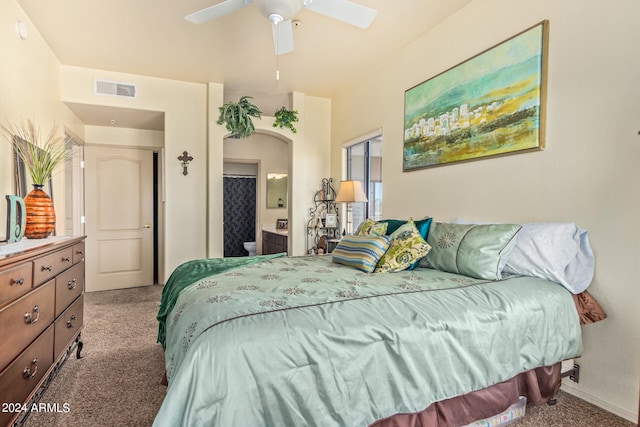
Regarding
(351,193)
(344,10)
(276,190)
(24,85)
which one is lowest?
(351,193)

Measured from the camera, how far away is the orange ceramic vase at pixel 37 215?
86.5 inches

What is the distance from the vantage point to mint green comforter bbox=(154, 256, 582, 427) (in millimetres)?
1142

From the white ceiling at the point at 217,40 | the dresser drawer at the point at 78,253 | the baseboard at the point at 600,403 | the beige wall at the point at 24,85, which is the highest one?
the white ceiling at the point at 217,40

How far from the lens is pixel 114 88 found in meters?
4.12

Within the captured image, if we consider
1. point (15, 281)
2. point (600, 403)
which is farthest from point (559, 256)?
point (15, 281)

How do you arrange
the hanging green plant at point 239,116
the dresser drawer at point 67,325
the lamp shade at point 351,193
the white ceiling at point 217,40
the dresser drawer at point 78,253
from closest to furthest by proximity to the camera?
1. the dresser drawer at point 67,325
2. the dresser drawer at point 78,253
3. the white ceiling at point 217,40
4. the hanging green plant at point 239,116
5. the lamp shade at point 351,193

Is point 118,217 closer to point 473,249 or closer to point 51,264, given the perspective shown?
point 51,264

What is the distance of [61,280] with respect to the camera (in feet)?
6.95

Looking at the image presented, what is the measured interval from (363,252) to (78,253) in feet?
6.76

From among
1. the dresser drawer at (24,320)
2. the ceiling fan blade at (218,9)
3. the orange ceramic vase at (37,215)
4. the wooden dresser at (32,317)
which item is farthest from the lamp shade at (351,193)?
the dresser drawer at (24,320)

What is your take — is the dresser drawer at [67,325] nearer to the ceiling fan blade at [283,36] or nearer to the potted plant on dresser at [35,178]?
the potted plant on dresser at [35,178]

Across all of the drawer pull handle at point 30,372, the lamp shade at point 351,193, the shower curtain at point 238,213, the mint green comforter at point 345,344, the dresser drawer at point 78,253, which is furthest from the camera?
the shower curtain at point 238,213

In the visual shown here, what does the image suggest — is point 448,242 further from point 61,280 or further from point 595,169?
point 61,280

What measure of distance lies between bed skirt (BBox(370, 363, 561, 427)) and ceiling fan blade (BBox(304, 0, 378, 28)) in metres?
2.20
